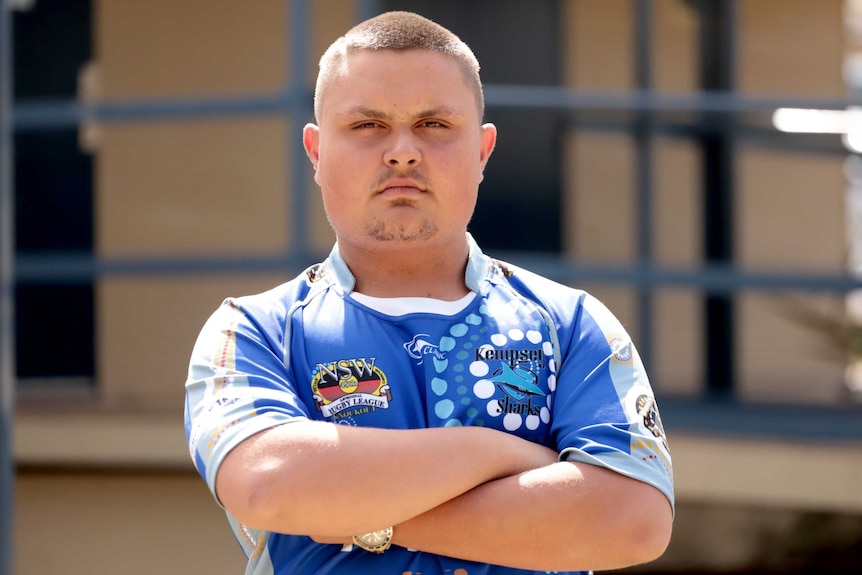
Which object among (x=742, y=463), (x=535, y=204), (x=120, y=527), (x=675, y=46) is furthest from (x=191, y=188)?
(x=742, y=463)

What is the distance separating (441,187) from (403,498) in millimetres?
495

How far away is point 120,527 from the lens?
223 inches

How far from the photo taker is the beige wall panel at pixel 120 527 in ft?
18.2

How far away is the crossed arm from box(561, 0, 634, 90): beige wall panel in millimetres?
5701

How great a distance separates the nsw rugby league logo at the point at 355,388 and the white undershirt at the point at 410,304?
111 millimetres

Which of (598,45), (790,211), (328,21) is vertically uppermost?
(328,21)

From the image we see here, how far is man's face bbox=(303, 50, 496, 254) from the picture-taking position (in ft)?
6.13

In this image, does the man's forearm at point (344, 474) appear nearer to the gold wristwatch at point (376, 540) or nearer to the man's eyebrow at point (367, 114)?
the gold wristwatch at point (376, 540)

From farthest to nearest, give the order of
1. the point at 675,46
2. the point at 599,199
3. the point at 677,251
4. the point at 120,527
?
the point at 677,251
the point at 675,46
the point at 599,199
the point at 120,527

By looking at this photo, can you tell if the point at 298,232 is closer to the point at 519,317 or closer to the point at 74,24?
the point at 74,24

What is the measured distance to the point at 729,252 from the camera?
7.78m

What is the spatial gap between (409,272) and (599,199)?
570 centimetres

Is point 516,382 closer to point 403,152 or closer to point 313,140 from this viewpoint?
point 403,152

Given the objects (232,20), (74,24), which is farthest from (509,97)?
(74,24)
